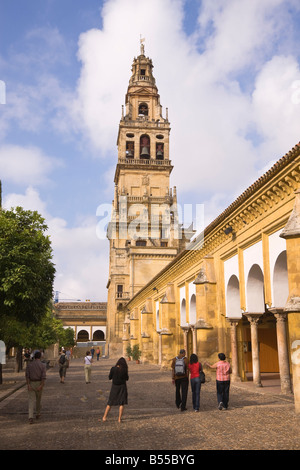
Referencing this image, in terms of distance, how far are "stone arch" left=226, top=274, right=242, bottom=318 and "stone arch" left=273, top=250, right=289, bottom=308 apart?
4255 mm

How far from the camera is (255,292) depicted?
15.3m

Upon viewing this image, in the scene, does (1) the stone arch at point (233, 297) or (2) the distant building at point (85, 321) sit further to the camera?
(2) the distant building at point (85, 321)

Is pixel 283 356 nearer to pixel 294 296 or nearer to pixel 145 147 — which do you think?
pixel 294 296

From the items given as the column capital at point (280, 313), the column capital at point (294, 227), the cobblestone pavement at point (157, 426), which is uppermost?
the column capital at point (294, 227)

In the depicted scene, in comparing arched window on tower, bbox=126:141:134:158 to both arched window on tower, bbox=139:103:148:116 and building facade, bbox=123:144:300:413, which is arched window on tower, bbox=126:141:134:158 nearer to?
arched window on tower, bbox=139:103:148:116

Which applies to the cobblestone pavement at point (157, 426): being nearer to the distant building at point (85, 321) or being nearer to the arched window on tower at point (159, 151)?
the arched window on tower at point (159, 151)

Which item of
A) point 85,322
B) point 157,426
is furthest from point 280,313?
point 85,322

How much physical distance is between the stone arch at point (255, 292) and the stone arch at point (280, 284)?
2.20m

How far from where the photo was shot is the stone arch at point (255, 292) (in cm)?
1526

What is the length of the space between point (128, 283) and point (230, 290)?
1531 inches

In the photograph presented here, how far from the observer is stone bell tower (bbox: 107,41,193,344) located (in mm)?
53594

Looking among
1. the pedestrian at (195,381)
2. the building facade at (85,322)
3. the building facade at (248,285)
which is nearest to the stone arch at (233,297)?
the building facade at (248,285)
